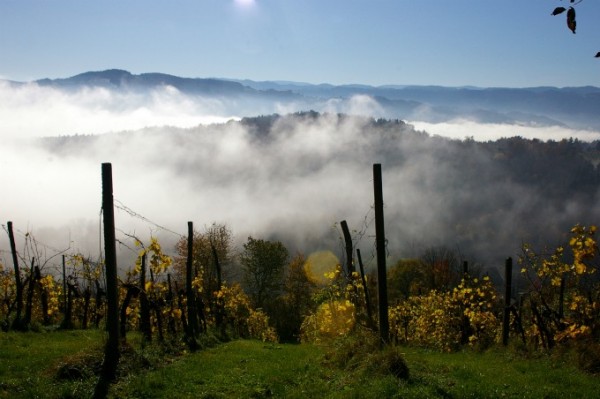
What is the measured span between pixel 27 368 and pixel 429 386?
34.9ft

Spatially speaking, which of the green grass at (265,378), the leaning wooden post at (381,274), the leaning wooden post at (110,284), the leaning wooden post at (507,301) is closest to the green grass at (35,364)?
the green grass at (265,378)

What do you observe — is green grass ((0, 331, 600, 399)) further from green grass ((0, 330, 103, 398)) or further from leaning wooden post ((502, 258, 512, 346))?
leaning wooden post ((502, 258, 512, 346))

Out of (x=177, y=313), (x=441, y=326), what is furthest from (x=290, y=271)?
(x=177, y=313)

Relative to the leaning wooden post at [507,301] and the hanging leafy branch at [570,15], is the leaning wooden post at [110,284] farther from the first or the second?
the leaning wooden post at [507,301]

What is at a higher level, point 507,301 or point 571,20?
point 571,20

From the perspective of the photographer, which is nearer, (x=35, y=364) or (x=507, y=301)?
(x=35, y=364)

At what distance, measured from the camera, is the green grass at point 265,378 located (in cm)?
1112

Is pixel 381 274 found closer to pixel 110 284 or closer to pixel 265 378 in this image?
pixel 265 378

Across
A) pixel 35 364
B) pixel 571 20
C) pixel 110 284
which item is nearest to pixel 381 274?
pixel 110 284

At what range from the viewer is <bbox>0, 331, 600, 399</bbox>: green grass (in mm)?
11125

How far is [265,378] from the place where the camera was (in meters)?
13.9

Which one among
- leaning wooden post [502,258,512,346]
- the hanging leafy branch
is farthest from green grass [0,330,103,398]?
leaning wooden post [502,258,512,346]

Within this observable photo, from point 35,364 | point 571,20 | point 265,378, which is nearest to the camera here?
point 571,20

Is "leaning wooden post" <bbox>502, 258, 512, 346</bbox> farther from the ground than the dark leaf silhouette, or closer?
closer
